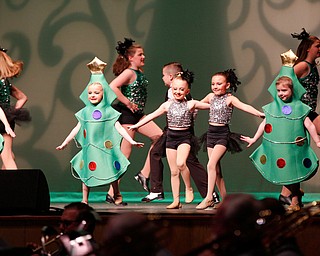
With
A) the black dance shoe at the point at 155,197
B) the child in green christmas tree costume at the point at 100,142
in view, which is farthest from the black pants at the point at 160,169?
the child in green christmas tree costume at the point at 100,142

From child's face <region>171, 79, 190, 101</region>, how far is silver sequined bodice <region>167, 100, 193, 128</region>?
61mm

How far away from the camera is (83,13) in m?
12.6

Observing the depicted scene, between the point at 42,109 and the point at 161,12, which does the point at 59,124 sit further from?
the point at 161,12

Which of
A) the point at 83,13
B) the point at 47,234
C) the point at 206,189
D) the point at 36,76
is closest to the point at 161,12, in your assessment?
→ the point at 83,13

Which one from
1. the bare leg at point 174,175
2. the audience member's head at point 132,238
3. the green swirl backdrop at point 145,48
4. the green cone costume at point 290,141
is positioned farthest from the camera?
the green swirl backdrop at point 145,48

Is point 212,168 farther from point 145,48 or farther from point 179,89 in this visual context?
point 145,48

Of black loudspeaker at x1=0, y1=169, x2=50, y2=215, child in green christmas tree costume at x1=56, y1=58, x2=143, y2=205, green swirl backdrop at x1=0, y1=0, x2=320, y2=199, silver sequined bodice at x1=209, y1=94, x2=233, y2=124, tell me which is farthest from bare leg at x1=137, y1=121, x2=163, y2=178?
black loudspeaker at x1=0, y1=169, x2=50, y2=215

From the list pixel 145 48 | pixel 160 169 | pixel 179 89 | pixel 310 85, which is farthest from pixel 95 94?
pixel 145 48

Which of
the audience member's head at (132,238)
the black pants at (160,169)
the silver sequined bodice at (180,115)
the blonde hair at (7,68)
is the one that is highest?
the audience member's head at (132,238)

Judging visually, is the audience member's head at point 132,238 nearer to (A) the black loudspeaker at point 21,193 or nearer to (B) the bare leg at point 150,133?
(A) the black loudspeaker at point 21,193

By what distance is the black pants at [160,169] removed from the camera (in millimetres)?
9289

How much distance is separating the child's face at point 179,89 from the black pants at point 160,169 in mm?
433

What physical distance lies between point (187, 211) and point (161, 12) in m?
4.65

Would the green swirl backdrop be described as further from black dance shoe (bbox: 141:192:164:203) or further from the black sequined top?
the black sequined top
